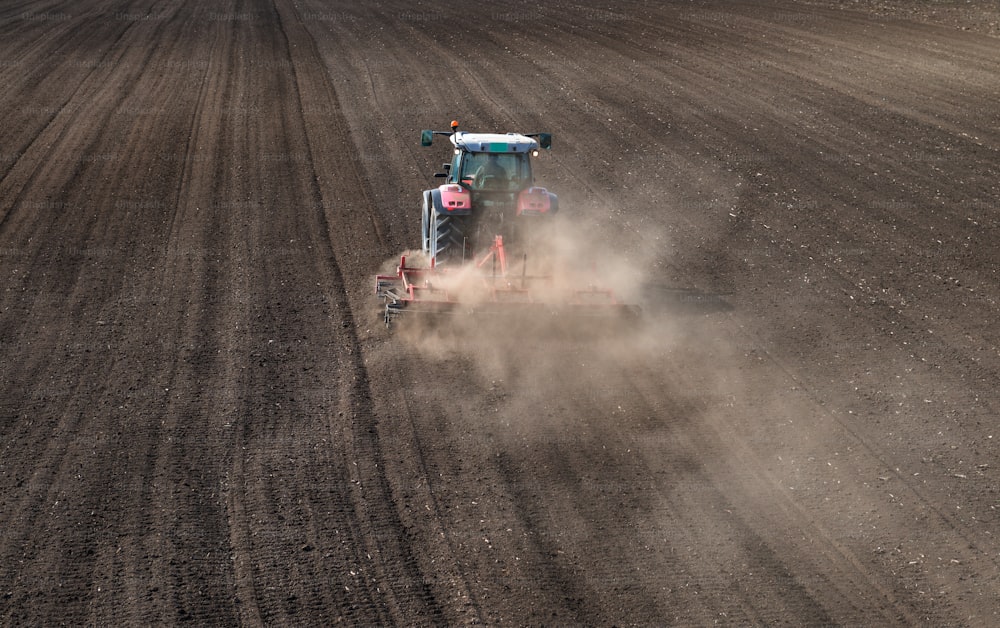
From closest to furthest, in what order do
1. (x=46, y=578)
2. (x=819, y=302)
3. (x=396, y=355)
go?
(x=46, y=578) < (x=396, y=355) < (x=819, y=302)

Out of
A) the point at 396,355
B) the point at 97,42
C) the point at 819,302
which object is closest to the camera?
the point at 396,355

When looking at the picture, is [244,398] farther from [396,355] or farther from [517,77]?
[517,77]

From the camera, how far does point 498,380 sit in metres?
11.2

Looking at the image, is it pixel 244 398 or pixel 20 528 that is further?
pixel 244 398

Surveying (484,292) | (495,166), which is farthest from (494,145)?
(484,292)

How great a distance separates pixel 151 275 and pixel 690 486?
8.59m

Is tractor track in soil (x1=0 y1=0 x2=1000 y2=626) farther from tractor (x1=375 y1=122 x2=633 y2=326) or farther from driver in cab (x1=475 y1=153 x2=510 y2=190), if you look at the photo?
driver in cab (x1=475 y1=153 x2=510 y2=190)

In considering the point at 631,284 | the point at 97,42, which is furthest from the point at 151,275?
the point at 97,42

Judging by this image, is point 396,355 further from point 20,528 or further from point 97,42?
point 97,42

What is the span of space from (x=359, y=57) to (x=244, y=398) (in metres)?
20.8

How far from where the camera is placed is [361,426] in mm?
10219

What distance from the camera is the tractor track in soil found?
26.1ft

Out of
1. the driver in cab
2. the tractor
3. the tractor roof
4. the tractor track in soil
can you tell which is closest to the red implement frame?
the tractor

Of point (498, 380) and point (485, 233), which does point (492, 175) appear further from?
point (498, 380)
